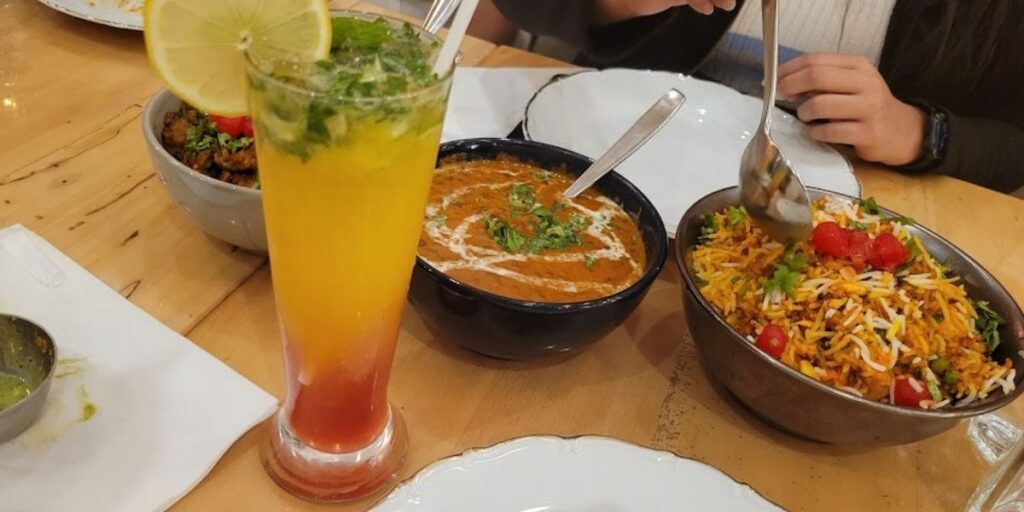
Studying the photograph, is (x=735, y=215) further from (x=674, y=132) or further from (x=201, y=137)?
(x=201, y=137)

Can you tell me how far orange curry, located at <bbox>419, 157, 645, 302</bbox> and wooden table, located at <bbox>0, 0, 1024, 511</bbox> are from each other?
12 cm

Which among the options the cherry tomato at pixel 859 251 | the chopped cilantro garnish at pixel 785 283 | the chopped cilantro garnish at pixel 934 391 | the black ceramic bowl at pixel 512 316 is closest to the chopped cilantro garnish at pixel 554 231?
the black ceramic bowl at pixel 512 316

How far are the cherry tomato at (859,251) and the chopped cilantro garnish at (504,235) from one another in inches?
17.1

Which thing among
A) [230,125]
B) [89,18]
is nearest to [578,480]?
[230,125]

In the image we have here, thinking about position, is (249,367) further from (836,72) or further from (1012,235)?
(1012,235)

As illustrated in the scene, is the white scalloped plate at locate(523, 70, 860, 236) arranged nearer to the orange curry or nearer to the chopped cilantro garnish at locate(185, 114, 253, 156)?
the orange curry

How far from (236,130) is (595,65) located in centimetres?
137

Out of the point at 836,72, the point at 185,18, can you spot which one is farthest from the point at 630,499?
the point at 836,72

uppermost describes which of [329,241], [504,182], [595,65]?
[329,241]

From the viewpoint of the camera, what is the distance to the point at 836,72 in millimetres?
1606

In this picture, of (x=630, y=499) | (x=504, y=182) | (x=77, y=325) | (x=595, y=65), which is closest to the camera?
(x=630, y=499)

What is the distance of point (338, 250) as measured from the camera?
711mm

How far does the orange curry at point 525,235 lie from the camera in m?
0.99

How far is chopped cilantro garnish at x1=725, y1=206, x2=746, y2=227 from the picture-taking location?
3.77ft
